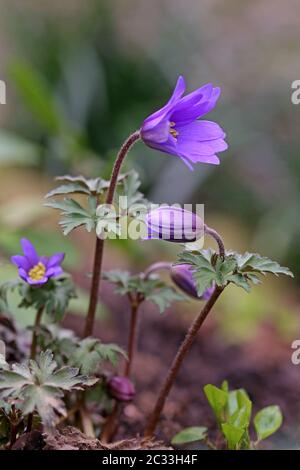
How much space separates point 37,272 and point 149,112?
2341mm

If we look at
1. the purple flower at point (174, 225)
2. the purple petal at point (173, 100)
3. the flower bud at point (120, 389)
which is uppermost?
the purple petal at point (173, 100)

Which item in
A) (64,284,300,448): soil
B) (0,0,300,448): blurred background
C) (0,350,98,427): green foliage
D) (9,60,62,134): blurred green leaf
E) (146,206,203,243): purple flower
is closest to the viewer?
(0,350,98,427): green foliage

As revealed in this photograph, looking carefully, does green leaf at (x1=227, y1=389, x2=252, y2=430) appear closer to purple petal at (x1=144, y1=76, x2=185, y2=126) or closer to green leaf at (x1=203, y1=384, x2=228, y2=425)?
green leaf at (x1=203, y1=384, x2=228, y2=425)

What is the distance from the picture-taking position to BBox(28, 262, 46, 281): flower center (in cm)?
111

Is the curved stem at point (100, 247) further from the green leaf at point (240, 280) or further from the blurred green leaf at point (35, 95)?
the blurred green leaf at point (35, 95)

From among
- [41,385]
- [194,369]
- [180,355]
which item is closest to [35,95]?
[194,369]

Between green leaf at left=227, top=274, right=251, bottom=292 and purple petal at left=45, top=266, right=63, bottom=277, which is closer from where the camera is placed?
green leaf at left=227, top=274, right=251, bottom=292

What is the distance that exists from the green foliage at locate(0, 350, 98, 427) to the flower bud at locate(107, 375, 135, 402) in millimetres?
225

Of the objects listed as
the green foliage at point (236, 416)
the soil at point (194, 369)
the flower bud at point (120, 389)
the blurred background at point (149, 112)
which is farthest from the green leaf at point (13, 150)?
the green foliage at point (236, 416)

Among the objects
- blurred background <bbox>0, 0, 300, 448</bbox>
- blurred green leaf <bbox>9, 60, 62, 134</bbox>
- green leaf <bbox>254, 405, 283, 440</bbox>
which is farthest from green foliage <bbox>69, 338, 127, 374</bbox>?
blurred green leaf <bbox>9, 60, 62, 134</bbox>

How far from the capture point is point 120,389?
1147 mm

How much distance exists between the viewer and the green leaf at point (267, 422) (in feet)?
3.73

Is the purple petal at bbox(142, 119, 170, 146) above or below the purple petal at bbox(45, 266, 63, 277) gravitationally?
above

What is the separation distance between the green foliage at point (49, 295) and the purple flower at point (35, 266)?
0.07ft
